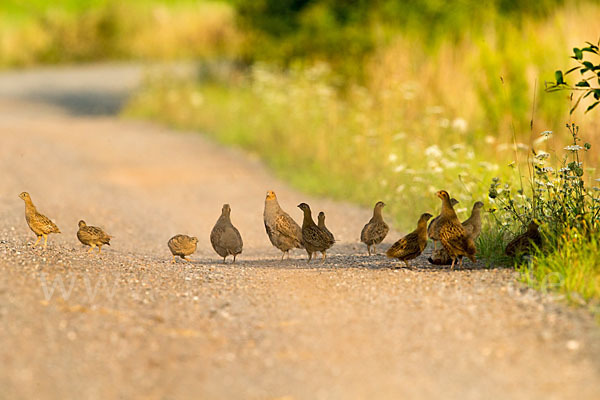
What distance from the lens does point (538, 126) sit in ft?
45.5

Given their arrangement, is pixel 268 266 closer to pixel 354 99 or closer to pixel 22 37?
pixel 354 99

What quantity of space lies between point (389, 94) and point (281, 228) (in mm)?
7125

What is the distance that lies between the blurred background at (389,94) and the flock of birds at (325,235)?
100cm

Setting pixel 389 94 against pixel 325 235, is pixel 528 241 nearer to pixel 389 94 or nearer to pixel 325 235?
pixel 325 235

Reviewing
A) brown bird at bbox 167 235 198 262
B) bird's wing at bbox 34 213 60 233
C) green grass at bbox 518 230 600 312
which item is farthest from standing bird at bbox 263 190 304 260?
green grass at bbox 518 230 600 312

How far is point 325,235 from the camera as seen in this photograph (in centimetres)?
855

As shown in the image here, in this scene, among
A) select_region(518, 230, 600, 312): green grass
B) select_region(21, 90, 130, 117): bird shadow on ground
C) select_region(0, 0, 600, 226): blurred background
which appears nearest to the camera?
select_region(518, 230, 600, 312): green grass

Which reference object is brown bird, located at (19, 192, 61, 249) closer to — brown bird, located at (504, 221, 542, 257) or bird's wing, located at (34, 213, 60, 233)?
bird's wing, located at (34, 213, 60, 233)

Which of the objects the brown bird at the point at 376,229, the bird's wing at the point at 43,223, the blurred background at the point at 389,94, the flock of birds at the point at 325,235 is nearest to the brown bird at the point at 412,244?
the flock of birds at the point at 325,235

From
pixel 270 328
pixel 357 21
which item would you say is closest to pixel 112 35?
pixel 357 21

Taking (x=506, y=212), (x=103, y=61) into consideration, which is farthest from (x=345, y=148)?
(x=103, y=61)

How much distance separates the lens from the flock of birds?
25.0 ft

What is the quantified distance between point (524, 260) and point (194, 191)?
7.43 meters

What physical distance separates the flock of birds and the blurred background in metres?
1.00
